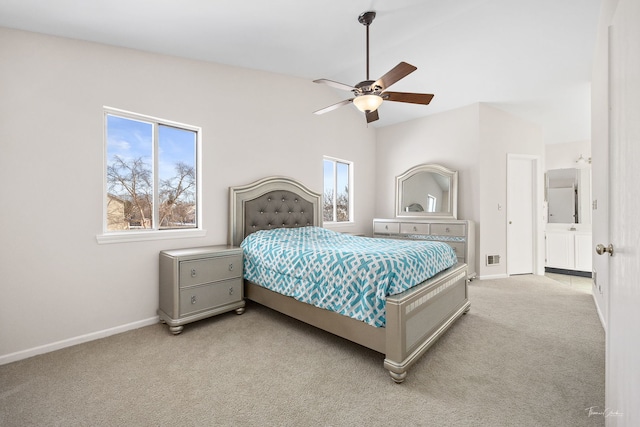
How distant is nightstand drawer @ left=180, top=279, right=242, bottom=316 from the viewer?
2.55m

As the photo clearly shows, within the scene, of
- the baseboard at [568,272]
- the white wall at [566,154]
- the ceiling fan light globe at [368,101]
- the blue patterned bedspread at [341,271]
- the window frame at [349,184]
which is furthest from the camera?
the white wall at [566,154]

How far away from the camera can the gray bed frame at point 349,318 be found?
182 centimetres

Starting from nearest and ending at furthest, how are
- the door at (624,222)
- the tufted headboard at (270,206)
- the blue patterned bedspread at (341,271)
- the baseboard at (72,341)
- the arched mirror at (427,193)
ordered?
1. the door at (624,222)
2. the blue patterned bedspread at (341,271)
3. the baseboard at (72,341)
4. the tufted headboard at (270,206)
5. the arched mirror at (427,193)

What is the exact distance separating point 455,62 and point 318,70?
1798mm

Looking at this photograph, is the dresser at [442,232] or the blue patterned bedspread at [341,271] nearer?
the blue patterned bedspread at [341,271]

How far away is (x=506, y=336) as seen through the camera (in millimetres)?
2434

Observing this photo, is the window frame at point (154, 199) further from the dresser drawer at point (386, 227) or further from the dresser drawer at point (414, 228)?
the dresser drawer at point (414, 228)

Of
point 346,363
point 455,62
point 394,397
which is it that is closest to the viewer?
point 394,397

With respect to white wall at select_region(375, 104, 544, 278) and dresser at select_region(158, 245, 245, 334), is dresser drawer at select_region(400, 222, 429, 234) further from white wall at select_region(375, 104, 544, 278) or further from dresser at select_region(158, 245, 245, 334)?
dresser at select_region(158, 245, 245, 334)

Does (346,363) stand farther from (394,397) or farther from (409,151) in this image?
(409,151)

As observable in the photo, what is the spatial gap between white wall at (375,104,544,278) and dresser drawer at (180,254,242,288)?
3594 millimetres

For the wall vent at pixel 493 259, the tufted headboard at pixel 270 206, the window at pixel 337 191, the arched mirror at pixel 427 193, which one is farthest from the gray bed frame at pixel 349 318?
the wall vent at pixel 493 259

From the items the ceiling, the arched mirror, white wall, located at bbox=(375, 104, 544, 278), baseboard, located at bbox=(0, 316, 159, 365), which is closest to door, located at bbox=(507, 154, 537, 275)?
white wall, located at bbox=(375, 104, 544, 278)

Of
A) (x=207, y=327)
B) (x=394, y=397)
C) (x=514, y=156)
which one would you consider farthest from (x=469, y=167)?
(x=207, y=327)
